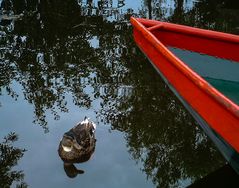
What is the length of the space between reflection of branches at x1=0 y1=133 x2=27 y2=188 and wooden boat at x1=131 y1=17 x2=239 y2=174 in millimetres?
2093

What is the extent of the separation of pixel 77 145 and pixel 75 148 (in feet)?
0.14

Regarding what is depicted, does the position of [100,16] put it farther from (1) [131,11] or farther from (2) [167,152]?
(2) [167,152]

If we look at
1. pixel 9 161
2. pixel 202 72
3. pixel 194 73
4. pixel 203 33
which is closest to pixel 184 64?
pixel 194 73

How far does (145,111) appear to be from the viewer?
6.02m

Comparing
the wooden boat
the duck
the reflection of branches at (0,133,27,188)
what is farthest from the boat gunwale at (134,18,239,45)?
the reflection of branches at (0,133,27,188)

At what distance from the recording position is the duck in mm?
4641

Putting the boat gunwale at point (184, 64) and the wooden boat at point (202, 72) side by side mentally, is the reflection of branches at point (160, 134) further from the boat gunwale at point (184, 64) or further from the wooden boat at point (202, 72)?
the boat gunwale at point (184, 64)

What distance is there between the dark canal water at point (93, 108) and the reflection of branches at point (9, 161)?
1 cm

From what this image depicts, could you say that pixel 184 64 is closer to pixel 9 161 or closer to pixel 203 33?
pixel 203 33

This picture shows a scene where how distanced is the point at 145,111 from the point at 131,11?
596cm

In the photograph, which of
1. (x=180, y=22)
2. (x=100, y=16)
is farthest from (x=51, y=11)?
(x=180, y=22)

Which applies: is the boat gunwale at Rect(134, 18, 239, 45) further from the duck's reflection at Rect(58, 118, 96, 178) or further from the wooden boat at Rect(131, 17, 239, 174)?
the duck's reflection at Rect(58, 118, 96, 178)

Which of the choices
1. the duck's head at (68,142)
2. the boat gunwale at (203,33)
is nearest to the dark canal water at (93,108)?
the duck's head at (68,142)

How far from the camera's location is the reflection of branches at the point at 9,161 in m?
4.58
